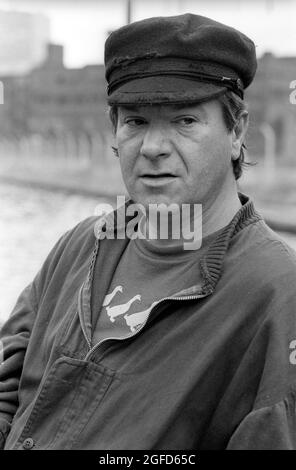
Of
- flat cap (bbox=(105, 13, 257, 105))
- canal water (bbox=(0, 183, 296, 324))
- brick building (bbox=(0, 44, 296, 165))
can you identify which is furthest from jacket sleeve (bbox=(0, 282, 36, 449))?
brick building (bbox=(0, 44, 296, 165))

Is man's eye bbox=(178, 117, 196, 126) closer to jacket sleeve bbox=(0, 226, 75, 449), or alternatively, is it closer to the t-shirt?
the t-shirt

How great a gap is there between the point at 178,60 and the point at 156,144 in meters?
0.19

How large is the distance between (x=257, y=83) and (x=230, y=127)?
17.5 m

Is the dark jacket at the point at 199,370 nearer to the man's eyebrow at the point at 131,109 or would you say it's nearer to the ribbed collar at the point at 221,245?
the ribbed collar at the point at 221,245

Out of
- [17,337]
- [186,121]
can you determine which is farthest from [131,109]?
[17,337]

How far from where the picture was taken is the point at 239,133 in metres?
1.72

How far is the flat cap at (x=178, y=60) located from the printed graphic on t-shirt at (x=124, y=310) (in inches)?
17.7

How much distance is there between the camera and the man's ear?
5.54 feet

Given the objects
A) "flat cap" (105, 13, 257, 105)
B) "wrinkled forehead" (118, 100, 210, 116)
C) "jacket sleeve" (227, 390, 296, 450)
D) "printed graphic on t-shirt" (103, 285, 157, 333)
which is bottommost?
"jacket sleeve" (227, 390, 296, 450)

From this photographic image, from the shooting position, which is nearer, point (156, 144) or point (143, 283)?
point (156, 144)

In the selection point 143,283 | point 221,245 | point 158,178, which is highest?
point 158,178

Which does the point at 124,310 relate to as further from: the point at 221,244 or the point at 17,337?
the point at 17,337
